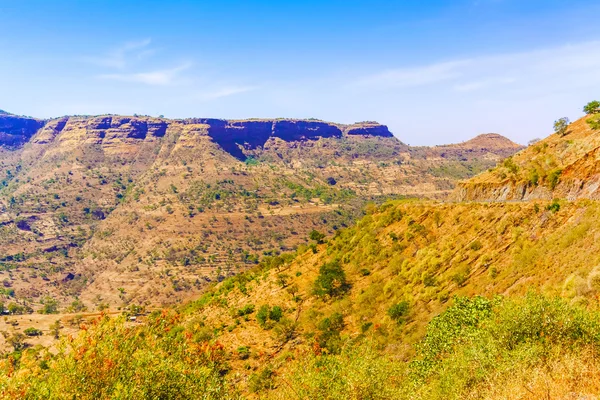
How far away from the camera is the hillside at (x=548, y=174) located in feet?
105

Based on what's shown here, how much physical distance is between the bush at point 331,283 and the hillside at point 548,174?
56.1 feet

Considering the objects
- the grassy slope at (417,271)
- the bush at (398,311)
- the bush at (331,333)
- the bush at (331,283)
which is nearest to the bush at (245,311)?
the grassy slope at (417,271)

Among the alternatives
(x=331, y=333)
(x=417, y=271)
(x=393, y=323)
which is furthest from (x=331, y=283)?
(x=393, y=323)

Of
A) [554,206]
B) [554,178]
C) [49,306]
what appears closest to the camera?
[554,206]

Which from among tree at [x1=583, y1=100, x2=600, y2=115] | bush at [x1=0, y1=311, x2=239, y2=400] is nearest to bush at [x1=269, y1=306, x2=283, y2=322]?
bush at [x1=0, y1=311, x2=239, y2=400]

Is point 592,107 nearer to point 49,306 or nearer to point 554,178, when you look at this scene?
point 554,178

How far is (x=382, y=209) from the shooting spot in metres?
51.8

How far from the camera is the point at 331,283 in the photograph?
40625 millimetres

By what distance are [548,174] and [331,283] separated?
23669 mm

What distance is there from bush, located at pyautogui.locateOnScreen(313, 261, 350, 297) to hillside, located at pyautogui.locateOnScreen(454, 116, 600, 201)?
17.1 metres

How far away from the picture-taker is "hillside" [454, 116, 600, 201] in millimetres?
32156

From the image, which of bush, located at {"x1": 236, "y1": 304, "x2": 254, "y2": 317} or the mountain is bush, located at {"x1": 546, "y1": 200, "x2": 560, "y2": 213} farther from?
bush, located at {"x1": 236, "y1": 304, "x2": 254, "y2": 317}

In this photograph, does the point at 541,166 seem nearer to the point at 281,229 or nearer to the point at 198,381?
the point at 198,381

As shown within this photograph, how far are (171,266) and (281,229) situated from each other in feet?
157
